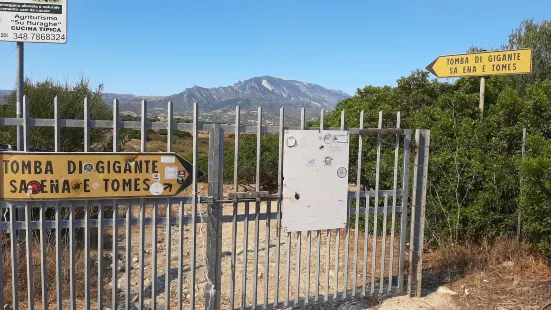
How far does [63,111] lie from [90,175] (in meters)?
7.53

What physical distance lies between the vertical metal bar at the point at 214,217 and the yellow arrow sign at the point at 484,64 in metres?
4.54

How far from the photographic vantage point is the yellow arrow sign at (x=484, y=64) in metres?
6.55

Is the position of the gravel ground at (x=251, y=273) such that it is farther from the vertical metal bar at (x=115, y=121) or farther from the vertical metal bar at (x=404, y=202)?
the vertical metal bar at (x=115, y=121)

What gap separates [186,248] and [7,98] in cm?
743

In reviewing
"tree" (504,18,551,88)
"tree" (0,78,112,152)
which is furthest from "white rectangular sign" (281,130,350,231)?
"tree" (504,18,551,88)

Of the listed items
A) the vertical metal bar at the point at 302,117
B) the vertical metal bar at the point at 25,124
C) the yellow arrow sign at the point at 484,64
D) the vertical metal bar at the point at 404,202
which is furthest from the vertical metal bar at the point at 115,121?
the yellow arrow sign at the point at 484,64

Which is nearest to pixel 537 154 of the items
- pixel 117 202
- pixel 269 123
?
pixel 269 123

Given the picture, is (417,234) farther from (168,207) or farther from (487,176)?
(168,207)

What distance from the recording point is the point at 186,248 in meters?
7.55

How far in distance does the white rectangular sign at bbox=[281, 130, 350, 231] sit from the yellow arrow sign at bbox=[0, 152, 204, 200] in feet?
3.42

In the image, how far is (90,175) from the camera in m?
3.73

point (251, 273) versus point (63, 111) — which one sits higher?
point (63, 111)

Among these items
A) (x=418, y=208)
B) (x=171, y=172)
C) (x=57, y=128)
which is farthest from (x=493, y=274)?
(x=57, y=128)

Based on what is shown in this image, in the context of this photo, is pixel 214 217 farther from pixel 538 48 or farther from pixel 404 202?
pixel 538 48
